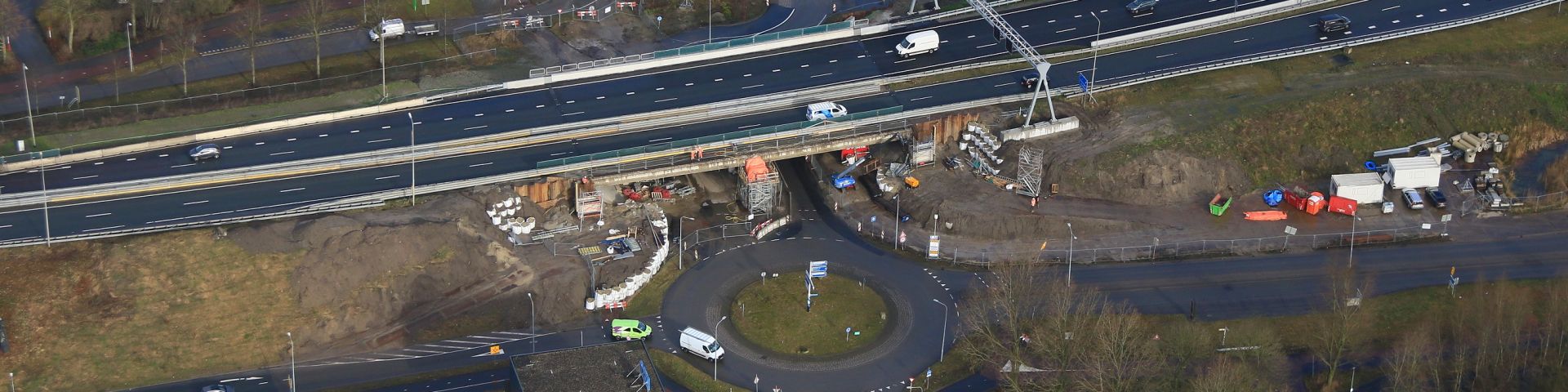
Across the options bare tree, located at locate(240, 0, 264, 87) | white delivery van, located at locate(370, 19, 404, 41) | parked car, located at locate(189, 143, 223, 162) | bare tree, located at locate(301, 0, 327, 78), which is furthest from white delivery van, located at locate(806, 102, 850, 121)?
bare tree, located at locate(240, 0, 264, 87)

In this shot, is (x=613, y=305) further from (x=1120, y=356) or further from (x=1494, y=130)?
(x=1494, y=130)

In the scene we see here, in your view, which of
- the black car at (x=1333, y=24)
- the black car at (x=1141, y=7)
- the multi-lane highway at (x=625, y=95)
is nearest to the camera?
the multi-lane highway at (x=625, y=95)

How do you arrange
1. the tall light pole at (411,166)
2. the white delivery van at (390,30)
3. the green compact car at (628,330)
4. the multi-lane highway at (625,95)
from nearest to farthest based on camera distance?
the green compact car at (628,330) < the tall light pole at (411,166) < the multi-lane highway at (625,95) < the white delivery van at (390,30)

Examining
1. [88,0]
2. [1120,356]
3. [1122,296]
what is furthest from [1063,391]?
[88,0]

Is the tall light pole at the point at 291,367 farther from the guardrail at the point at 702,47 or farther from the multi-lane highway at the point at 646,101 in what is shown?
the guardrail at the point at 702,47

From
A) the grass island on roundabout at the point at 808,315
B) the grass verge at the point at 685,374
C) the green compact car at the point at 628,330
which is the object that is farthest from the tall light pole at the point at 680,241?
the grass verge at the point at 685,374

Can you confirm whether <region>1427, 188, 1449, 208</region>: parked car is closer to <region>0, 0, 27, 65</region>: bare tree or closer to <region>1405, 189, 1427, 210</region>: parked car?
<region>1405, 189, 1427, 210</region>: parked car
